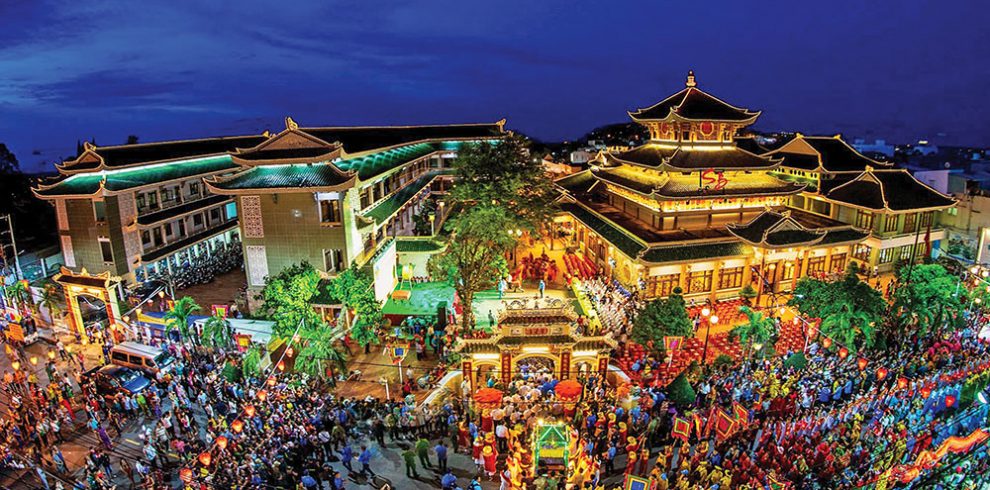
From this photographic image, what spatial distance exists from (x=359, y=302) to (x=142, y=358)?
27.8 feet

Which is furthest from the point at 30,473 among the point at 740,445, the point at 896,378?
the point at 896,378

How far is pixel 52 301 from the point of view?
24891mm

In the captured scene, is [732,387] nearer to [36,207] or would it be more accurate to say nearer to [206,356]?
[206,356]

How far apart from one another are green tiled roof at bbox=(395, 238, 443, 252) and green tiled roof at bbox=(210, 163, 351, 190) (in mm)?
7294

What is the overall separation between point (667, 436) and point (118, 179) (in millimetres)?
27207

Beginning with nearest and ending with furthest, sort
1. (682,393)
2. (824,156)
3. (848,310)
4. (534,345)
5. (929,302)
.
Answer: (682,393), (534,345), (848,310), (929,302), (824,156)

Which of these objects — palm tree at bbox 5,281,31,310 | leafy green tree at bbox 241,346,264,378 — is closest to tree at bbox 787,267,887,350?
leafy green tree at bbox 241,346,264,378

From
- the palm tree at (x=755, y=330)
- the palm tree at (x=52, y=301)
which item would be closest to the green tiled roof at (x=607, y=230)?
the palm tree at (x=755, y=330)

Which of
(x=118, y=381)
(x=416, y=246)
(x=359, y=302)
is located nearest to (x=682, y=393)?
(x=359, y=302)

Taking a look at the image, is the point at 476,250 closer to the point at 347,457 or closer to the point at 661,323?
the point at 661,323

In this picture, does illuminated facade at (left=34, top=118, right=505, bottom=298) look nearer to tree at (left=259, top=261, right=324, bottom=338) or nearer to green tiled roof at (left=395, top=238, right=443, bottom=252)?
green tiled roof at (left=395, top=238, right=443, bottom=252)

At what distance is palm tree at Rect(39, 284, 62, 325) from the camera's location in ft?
81.6

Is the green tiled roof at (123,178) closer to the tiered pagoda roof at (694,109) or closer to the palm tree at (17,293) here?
the palm tree at (17,293)

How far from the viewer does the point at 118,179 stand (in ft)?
88.6
